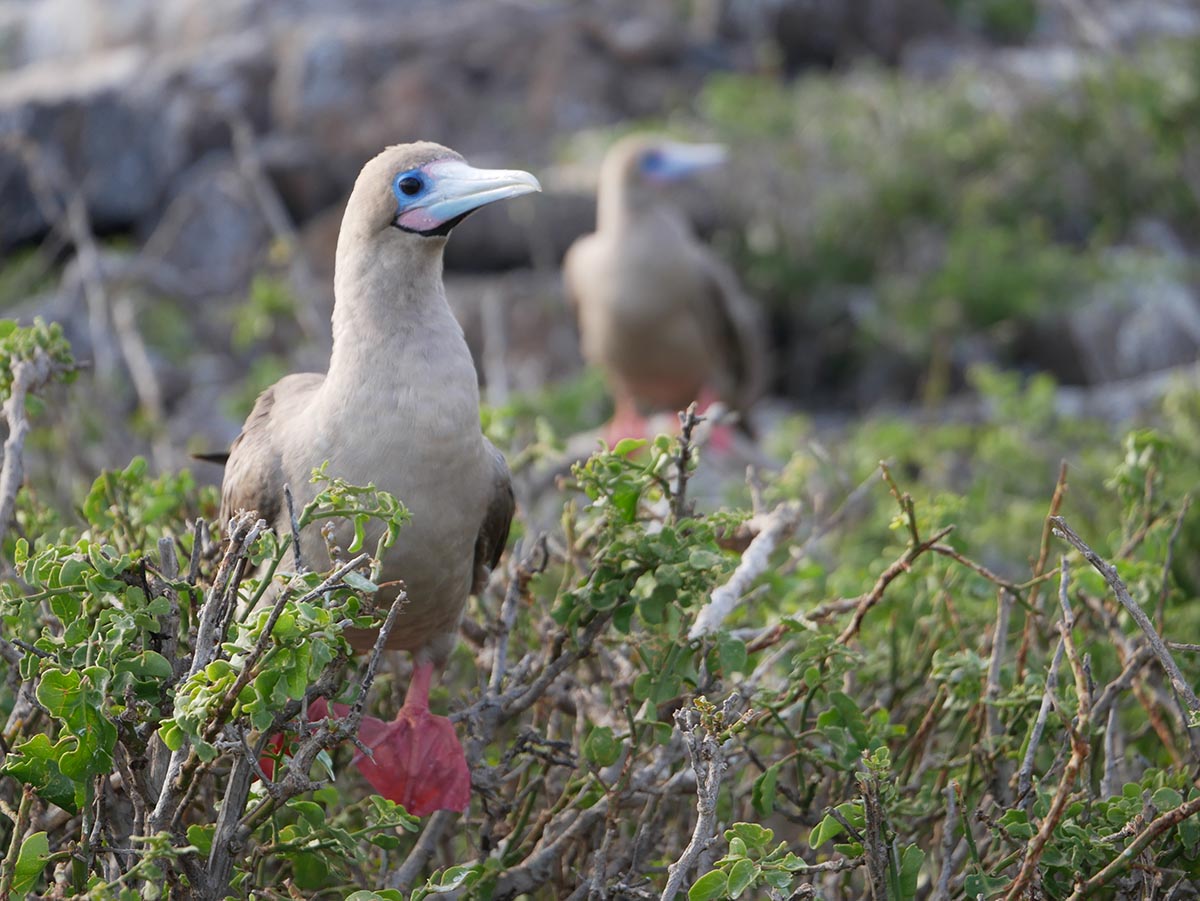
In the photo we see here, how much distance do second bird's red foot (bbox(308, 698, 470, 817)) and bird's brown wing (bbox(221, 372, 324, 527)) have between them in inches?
16.7

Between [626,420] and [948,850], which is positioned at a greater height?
[948,850]

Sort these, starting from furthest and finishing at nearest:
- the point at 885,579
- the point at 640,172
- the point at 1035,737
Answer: the point at 640,172 → the point at 885,579 → the point at 1035,737

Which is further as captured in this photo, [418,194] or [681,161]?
[681,161]

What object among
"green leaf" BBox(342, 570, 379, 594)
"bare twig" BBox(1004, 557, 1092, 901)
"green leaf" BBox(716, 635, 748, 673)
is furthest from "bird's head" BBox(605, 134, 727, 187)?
"green leaf" BBox(342, 570, 379, 594)

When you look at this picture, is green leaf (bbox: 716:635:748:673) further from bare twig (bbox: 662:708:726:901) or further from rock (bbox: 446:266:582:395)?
rock (bbox: 446:266:582:395)

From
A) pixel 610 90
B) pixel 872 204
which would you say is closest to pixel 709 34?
Answer: pixel 610 90

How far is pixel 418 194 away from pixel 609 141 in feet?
33.2

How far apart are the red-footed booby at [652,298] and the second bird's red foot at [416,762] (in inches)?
187

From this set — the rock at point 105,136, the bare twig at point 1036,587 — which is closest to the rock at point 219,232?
the rock at point 105,136

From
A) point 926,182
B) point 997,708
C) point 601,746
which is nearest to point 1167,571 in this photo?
point 997,708

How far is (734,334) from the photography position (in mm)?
8555

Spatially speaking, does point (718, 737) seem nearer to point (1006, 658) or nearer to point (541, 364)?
point (1006, 658)

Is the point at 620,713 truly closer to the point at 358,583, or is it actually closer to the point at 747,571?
the point at 747,571

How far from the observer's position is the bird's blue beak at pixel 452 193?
296cm
